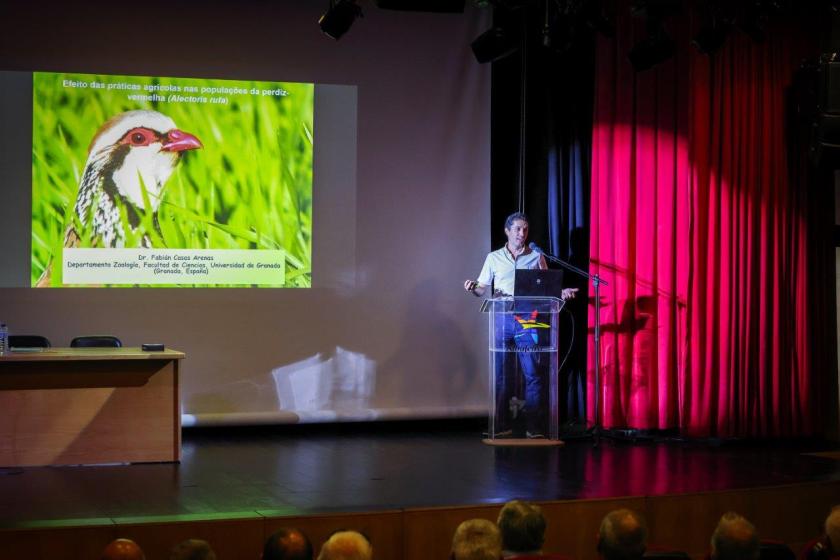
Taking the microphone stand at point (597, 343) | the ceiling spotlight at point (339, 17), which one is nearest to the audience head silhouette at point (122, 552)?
the ceiling spotlight at point (339, 17)

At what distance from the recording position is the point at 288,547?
95.4 inches

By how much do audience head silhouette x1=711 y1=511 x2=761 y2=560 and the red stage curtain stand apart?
4.49 metres

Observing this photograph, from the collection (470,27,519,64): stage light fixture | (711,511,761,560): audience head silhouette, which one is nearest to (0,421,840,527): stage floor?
(711,511,761,560): audience head silhouette

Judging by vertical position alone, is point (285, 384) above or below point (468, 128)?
below

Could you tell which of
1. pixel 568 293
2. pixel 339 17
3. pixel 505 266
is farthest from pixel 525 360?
pixel 339 17

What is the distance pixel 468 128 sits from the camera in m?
7.52

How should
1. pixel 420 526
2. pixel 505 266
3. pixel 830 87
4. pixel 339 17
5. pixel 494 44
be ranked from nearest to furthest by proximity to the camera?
pixel 420 526 → pixel 339 17 → pixel 494 44 → pixel 830 87 → pixel 505 266

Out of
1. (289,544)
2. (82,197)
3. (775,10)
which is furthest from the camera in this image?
(82,197)

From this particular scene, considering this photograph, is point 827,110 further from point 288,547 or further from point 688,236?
point 288,547

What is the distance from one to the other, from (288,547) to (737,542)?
1.09m

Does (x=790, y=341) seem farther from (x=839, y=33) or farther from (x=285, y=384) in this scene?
(x=285, y=384)

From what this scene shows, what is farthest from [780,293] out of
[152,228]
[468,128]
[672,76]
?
[152,228]

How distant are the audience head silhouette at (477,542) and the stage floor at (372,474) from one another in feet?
5.74

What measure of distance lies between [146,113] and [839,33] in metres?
4.70
